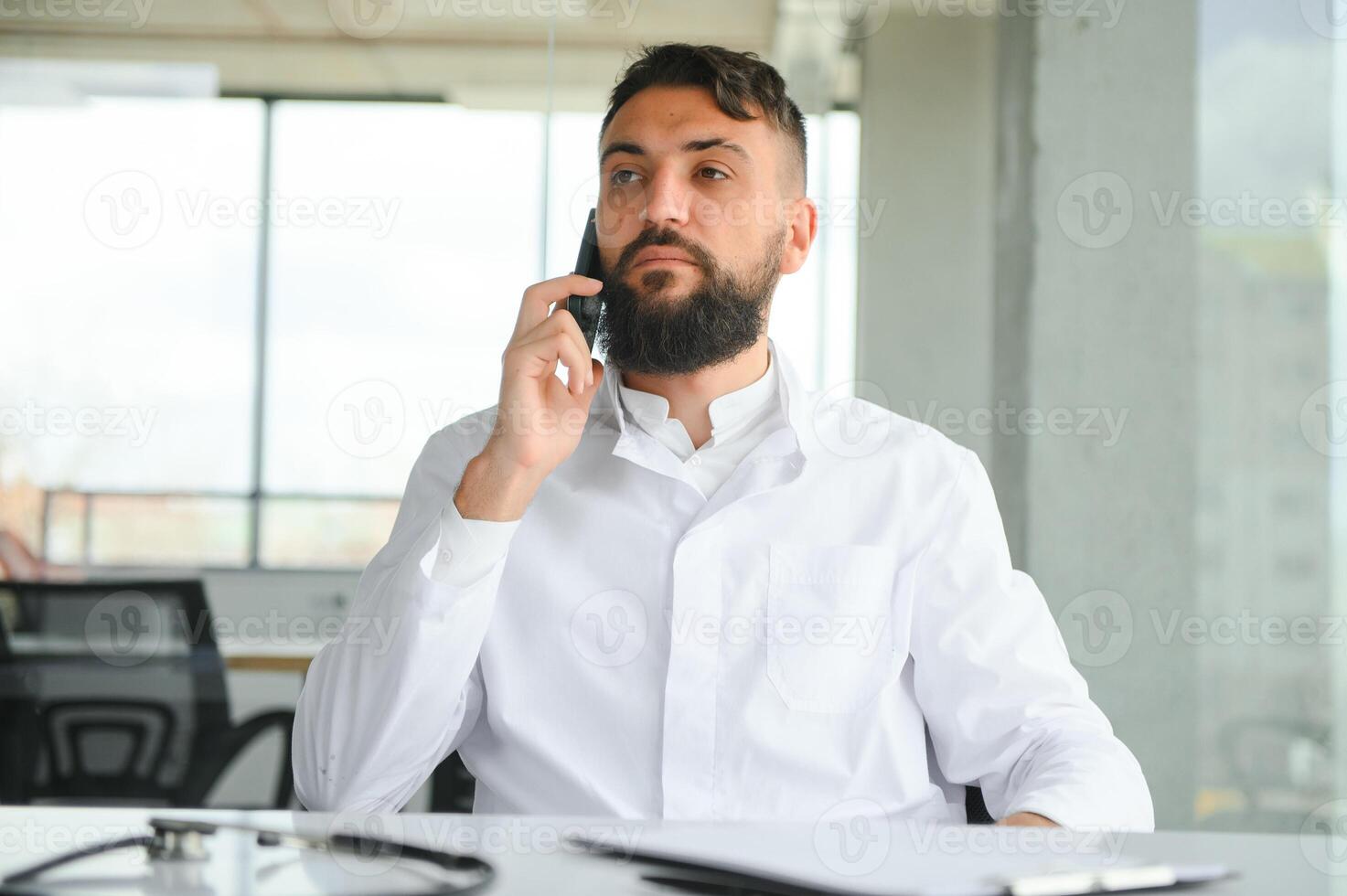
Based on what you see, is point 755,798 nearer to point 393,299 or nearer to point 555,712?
point 555,712

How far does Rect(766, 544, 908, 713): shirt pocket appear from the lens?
1.37 metres

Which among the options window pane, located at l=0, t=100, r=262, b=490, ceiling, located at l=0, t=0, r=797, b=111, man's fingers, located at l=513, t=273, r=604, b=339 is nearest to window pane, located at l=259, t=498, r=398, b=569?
window pane, located at l=0, t=100, r=262, b=490

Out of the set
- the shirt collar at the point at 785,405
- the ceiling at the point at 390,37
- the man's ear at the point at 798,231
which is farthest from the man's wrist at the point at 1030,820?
the ceiling at the point at 390,37

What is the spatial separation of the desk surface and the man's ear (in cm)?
103

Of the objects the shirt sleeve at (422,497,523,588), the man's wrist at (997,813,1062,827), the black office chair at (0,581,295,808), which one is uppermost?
the shirt sleeve at (422,497,523,588)

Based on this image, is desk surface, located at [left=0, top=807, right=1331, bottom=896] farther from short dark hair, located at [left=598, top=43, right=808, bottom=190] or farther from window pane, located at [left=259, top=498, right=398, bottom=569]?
window pane, located at [left=259, top=498, right=398, bottom=569]

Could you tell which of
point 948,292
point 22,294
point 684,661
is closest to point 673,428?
point 684,661

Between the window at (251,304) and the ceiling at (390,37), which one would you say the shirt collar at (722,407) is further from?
the ceiling at (390,37)

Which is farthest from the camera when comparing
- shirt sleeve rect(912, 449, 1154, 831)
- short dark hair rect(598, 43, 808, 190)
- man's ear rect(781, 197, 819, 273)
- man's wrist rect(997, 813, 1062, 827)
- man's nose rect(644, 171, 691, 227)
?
man's ear rect(781, 197, 819, 273)

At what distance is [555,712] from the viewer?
1387 millimetres

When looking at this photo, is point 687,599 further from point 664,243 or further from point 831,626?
point 664,243

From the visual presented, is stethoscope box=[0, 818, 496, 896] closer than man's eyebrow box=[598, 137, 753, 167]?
Yes

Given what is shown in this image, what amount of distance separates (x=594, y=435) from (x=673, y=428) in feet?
0.36

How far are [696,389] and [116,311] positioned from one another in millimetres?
2904
